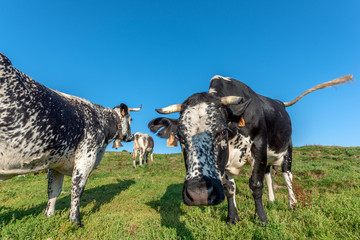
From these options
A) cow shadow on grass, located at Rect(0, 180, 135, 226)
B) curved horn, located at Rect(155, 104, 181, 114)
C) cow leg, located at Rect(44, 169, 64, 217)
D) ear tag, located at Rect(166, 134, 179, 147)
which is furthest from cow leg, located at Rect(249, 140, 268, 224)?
cow leg, located at Rect(44, 169, 64, 217)

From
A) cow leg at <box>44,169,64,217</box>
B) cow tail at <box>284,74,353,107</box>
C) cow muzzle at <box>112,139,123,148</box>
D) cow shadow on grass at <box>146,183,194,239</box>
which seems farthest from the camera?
cow muzzle at <box>112,139,123,148</box>

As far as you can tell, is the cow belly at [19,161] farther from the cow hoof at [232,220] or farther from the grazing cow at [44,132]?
the cow hoof at [232,220]

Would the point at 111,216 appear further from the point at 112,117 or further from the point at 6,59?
the point at 6,59

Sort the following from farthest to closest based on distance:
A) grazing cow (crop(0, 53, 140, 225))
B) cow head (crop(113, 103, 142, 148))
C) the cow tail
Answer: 1. cow head (crop(113, 103, 142, 148))
2. the cow tail
3. grazing cow (crop(0, 53, 140, 225))

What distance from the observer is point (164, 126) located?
470 centimetres

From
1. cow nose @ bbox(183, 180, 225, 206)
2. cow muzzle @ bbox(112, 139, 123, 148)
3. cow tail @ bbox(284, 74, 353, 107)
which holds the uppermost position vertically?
cow tail @ bbox(284, 74, 353, 107)

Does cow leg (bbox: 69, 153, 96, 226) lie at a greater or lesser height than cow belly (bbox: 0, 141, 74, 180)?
lesser

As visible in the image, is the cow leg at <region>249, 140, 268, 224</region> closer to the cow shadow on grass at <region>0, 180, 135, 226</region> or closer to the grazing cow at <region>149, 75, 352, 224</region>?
the grazing cow at <region>149, 75, 352, 224</region>

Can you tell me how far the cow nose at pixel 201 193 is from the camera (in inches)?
105

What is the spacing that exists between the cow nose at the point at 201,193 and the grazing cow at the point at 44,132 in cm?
305

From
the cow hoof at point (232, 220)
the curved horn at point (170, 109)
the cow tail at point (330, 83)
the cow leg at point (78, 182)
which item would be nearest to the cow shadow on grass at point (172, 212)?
the cow hoof at point (232, 220)

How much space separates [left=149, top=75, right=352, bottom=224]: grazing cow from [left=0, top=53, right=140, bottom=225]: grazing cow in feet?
6.21

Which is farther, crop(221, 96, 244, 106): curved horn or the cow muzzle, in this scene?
the cow muzzle

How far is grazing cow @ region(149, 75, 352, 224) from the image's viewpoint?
9.55 feet
